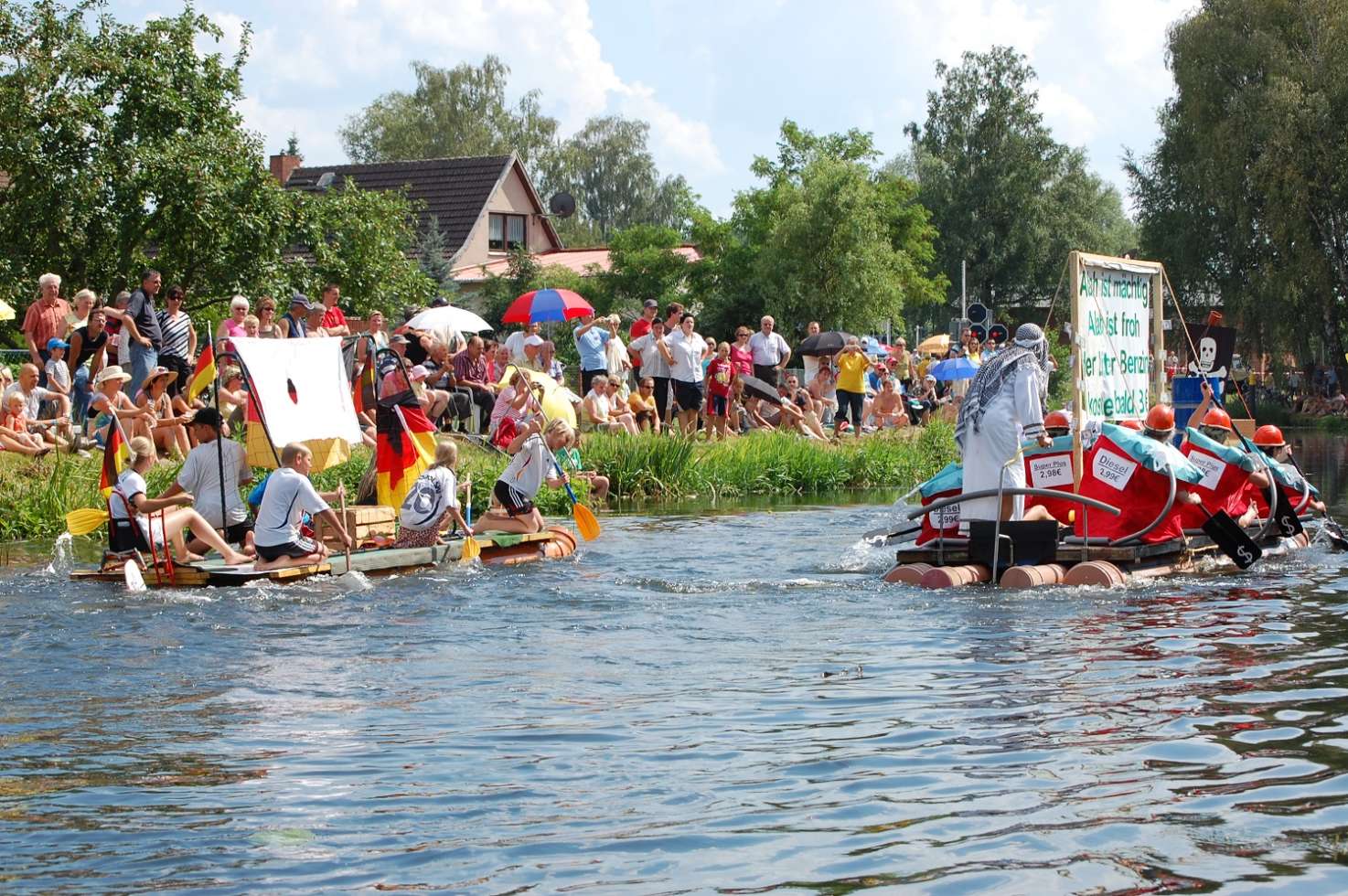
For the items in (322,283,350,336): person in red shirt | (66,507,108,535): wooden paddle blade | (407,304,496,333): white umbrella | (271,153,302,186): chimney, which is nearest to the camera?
(66,507,108,535): wooden paddle blade

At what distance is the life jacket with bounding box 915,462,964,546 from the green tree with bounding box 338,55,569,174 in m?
66.8

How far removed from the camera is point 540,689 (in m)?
10.8

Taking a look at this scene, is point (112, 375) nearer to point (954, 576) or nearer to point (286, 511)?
point (286, 511)

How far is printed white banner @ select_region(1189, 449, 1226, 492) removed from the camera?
52.5 feet

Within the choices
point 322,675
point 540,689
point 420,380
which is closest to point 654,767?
point 540,689

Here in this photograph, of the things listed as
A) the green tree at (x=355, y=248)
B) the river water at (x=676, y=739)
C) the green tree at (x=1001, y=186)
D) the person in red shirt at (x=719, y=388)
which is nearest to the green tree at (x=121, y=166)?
the green tree at (x=355, y=248)

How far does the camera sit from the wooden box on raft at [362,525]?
16234 mm

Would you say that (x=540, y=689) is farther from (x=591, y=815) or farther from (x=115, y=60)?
(x=115, y=60)

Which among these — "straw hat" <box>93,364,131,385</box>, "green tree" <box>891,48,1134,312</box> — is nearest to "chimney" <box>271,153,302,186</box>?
"green tree" <box>891,48,1134,312</box>

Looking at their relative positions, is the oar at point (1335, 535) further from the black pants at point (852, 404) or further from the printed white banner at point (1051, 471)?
the black pants at point (852, 404)

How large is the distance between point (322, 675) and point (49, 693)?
1.61 metres

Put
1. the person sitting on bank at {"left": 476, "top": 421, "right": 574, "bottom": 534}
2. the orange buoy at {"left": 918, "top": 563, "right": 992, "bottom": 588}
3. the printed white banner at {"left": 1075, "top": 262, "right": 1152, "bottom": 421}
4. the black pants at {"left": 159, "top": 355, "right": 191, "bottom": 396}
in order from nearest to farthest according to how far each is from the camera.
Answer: the orange buoy at {"left": 918, "top": 563, "right": 992, "bottom": 588}, the printed white banner at {"left": 1075, "top": 262, "right": 1152, "bottom": 421}, the person sitting on bank at {"left": 476, "top": 421, "right": 574, "bottom": 534}, the black pants at {"left": 159, "top": 355, "right": 191, "bottom": 396}

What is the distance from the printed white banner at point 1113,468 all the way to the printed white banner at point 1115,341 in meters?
0.82

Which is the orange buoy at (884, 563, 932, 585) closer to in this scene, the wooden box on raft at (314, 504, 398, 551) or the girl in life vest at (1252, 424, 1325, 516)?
the girl in life vest at (1252, 424, 1325, 516)
